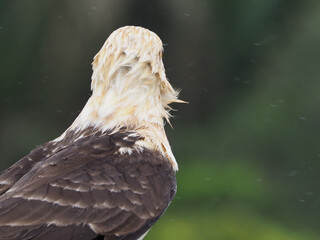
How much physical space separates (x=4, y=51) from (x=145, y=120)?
6.47 metres

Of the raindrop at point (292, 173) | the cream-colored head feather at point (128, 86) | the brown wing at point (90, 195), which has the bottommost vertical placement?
the raindrop at point (292, 173)

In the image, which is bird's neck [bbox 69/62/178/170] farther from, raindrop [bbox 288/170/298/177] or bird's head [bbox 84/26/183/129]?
raindrop [bbox 288/170/298/177]

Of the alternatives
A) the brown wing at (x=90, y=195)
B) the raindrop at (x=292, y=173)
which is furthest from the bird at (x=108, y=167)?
the raindrop at (x=292, y=173)

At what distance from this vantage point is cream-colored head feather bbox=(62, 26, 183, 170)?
252 inches

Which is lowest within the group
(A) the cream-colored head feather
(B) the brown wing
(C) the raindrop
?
(C) the raindrop

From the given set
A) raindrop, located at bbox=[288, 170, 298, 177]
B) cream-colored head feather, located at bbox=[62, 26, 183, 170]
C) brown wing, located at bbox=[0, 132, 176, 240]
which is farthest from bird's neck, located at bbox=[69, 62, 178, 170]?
raindrop, located at bbox=[288, 170, 298, 177]

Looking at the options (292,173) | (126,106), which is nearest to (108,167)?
(126,106)

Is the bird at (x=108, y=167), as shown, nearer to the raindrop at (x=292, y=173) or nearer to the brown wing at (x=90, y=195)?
the brown wing at (x=90, y=195)

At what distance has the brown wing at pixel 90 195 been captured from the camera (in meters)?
5.46

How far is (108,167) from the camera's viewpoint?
19.3 ft

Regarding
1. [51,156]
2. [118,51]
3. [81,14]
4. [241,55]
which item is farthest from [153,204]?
[241,55]

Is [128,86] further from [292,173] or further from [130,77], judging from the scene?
[292,173]

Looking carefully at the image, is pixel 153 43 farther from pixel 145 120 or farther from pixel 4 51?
pixel 4 51

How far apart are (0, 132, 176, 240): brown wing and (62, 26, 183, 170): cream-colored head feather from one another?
0.26 meters
